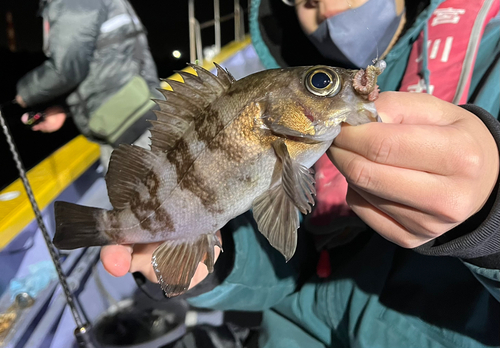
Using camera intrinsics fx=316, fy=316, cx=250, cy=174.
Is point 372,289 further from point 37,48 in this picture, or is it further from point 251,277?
point 37,48

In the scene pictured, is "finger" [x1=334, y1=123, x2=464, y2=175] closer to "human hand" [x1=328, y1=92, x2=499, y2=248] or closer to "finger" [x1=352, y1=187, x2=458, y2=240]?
"human hand" [x1=328, y1=92, x2=499, y2=248]

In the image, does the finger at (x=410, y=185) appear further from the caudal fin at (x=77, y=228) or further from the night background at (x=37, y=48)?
the night background at (x=37, y=48)

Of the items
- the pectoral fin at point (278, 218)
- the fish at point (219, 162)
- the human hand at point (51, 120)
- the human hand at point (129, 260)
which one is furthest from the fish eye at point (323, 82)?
the human hand at point (51, 120)

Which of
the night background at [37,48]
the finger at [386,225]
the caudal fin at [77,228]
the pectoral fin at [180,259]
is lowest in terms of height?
the night background at [37,48]

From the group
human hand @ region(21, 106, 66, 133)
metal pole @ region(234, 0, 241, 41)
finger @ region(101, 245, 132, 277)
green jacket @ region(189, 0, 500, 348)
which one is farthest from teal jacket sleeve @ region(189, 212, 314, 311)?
metal pole @ region(234, 0, 241, 41)

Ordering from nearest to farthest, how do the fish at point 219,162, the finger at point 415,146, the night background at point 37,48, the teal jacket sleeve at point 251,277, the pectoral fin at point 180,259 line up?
the finger at point 415,146
the fish at point 219,162
the pectoral fin at point 180,259
the teal jacket sleeve at point 251,277
the night background at point 37,48

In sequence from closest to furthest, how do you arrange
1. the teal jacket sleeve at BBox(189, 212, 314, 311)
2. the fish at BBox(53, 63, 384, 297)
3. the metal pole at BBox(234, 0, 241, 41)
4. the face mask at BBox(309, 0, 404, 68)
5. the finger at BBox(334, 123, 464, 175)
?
the finger at BBox(334, 123, 464, 175), the fish at BBox(53, 63, 384, 297), the face mask at BBox(309, 0, 404, 68), the teal jacket sleeve at BBox(189, 212, 314, 311), the metal pole at BBox(234, 0, 241, 41)

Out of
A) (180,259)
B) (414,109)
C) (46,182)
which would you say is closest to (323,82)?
(414,109)
